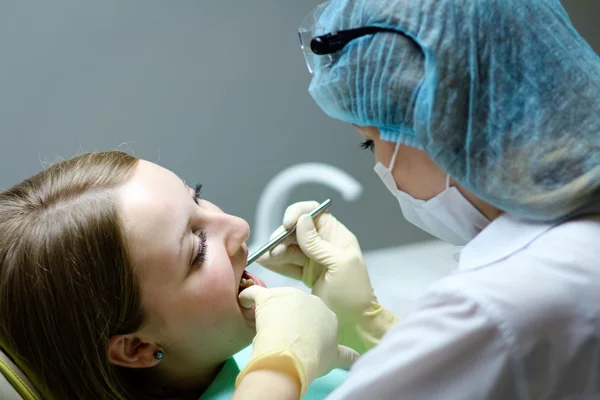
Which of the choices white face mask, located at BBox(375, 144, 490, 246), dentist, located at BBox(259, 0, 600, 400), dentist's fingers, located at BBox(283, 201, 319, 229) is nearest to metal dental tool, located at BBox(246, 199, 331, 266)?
dentist's fingers, located at BBox(283, 201, 319, 229)

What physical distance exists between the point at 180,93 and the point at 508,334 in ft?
3.87

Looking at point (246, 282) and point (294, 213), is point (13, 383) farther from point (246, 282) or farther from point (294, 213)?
point (294, 213)

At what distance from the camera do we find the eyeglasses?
2.65ft

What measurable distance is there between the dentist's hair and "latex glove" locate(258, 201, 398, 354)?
1.43 ft

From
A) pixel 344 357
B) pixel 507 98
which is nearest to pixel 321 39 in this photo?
pixel 507 98

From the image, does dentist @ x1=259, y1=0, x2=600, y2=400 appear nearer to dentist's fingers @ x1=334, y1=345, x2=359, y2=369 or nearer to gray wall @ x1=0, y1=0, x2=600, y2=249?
dentist's fingers @ x1=334, y1=345, x2=359, y2=369

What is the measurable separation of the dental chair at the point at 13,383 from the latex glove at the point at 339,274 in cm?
56

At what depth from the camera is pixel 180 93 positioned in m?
1.57

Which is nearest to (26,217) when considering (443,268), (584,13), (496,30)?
(496,30)

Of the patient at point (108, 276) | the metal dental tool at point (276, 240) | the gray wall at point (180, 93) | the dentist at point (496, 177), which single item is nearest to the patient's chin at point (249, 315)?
the patient at point (108, 276)

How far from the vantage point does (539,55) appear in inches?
28.5

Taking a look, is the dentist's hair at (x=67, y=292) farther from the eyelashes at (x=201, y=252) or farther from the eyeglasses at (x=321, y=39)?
the eyeglasses at (x=321, y=39)

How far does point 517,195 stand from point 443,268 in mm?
1200

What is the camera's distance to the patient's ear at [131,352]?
3.11ft
